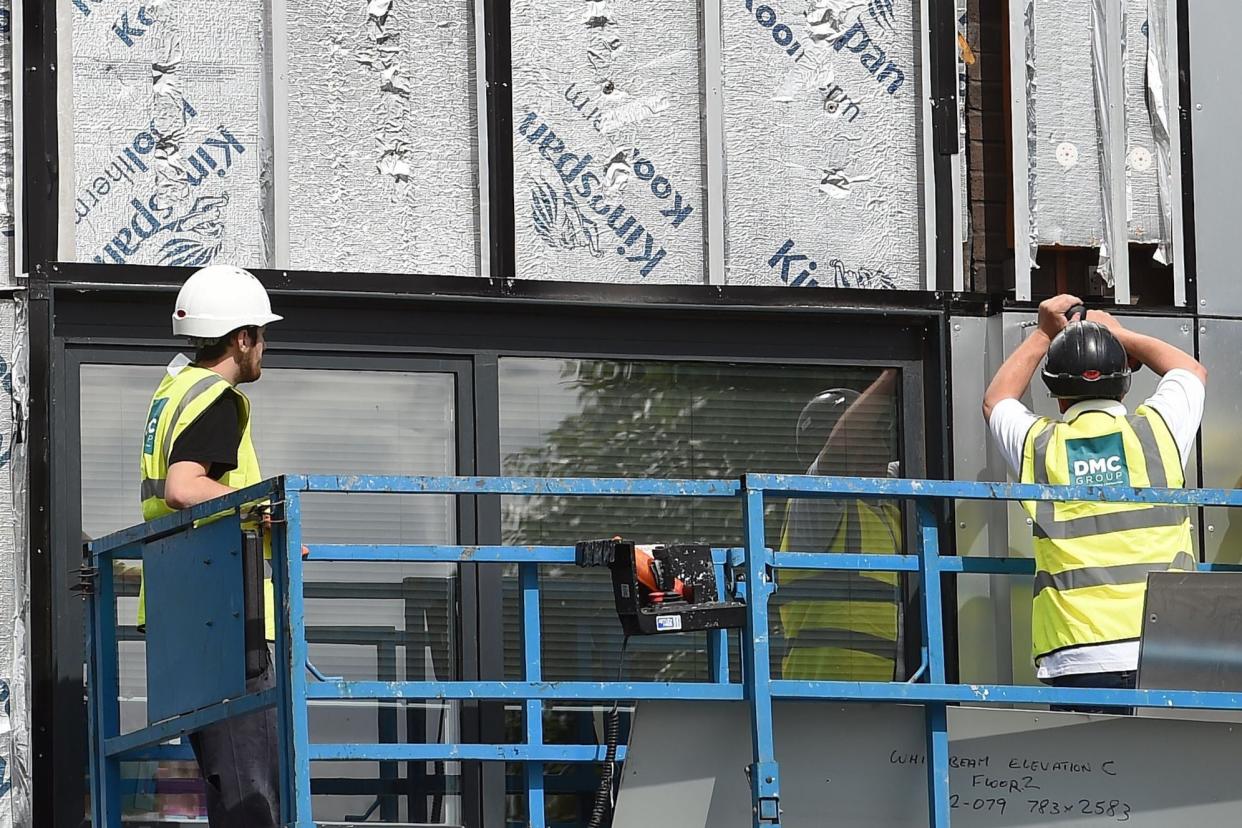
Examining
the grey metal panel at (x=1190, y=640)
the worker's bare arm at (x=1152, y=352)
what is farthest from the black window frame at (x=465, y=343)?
the grey metal panel at (x=1190, y=640)

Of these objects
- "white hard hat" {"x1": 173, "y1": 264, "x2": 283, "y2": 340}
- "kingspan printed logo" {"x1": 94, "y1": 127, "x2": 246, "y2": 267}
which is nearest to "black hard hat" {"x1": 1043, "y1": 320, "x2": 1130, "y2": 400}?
"white hard hat" {"x1": 173, "y1": 264, "x2": 283, "y2": 340}

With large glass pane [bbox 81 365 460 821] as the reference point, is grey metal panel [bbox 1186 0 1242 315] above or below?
above

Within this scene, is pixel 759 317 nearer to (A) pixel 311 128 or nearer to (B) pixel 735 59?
(B) pixel 735 59

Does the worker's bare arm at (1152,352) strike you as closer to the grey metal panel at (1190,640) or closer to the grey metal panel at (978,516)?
the grey metal panel at (978,516)

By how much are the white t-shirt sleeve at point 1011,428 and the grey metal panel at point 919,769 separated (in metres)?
1.22

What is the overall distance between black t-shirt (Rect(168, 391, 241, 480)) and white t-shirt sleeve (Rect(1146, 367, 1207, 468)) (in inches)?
122

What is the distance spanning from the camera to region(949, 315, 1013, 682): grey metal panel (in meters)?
8.25

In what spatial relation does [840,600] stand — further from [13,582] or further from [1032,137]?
[13,582]

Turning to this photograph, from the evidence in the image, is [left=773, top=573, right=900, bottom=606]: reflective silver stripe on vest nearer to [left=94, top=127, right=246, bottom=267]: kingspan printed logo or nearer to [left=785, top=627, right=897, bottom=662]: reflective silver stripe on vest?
[left=785, top=627, right=897, bottom=662]: reflective silver stripe on vest

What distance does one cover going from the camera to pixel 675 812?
19.8 ft

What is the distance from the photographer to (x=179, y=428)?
6234mm

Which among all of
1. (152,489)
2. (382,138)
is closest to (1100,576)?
(152,489)

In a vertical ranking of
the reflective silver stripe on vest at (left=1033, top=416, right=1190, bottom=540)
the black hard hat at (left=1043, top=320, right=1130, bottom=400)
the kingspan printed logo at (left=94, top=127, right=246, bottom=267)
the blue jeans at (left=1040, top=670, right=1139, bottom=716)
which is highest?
the kingspan printed logo at (left=94, top=127, right=246, bottom=267)

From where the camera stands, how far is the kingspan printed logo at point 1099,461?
23.1 feet
